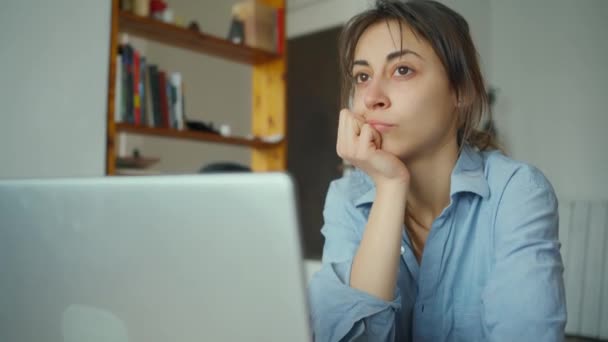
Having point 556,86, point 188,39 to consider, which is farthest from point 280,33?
point 556,86

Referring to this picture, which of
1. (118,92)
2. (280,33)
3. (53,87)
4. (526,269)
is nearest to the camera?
(526,269)

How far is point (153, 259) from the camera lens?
16.1 inches

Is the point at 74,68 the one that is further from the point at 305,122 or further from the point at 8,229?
the point at 305,122

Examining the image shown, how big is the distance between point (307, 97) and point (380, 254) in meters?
3.76

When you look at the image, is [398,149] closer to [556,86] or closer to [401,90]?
[401,90]

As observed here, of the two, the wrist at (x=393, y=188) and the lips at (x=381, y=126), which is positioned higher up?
the lips at (x=381, y=126)

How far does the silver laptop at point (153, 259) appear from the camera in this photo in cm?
35

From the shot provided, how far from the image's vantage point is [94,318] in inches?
18.1

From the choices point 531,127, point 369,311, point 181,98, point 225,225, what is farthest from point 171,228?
point 531,127

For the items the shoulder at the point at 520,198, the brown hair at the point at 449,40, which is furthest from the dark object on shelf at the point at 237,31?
the shoulder at the point at 520,198

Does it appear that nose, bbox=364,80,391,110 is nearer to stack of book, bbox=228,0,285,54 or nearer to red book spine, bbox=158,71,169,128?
red book spine, bbox=158,71,169,128

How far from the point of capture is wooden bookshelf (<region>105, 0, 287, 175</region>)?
6.66 ft

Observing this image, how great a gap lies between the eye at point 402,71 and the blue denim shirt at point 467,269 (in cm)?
20

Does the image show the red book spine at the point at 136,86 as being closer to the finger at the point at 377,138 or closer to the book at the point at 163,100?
the book at the point at 163,100
